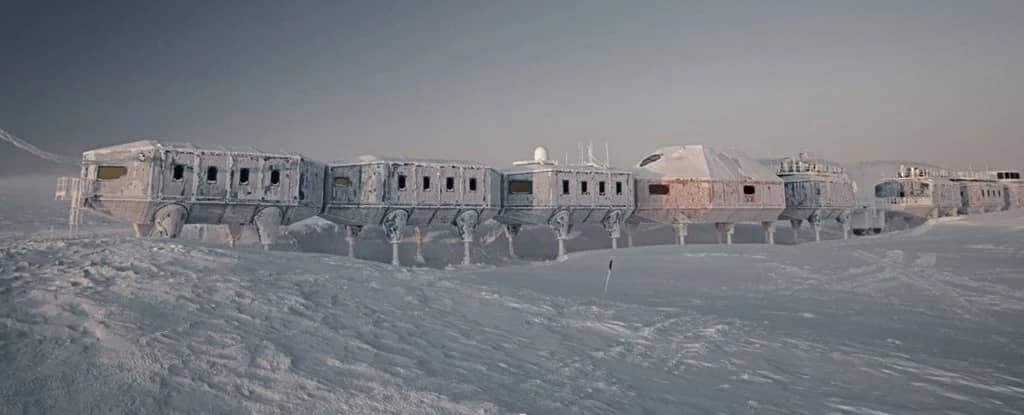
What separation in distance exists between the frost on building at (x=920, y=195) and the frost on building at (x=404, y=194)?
183 feet

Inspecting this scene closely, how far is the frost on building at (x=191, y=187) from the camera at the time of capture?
1026 inches

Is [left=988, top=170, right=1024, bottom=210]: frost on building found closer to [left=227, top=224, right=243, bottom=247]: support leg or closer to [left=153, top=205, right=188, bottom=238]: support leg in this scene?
[left=227, top=224, right=243, bottom=247]: support leg

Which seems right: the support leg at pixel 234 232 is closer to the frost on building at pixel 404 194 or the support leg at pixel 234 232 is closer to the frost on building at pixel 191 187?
the frost on building at pixel 191 187

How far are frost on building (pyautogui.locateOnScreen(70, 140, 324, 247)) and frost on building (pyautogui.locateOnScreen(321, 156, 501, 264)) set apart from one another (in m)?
2.63

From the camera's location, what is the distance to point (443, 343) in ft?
26.4

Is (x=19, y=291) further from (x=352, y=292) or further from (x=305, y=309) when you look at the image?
(x=352, y=292)

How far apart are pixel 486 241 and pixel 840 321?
41.4 metres

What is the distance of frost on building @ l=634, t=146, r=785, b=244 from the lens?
4275cm

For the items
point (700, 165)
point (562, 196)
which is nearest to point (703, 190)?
point (700, 165)

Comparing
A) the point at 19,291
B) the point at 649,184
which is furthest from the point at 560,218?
the point at 19,291

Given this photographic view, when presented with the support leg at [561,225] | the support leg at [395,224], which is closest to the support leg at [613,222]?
the support leg at [561,225]

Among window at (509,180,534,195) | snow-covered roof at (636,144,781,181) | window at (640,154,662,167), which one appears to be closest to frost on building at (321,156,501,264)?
window at (509,180,534,195)

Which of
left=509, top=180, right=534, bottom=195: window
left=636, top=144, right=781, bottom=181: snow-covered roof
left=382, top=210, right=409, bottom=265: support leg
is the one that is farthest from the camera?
left=636, top=144, right=781, bottom=181: snow-covered roof

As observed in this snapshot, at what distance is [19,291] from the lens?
7.71 meters
